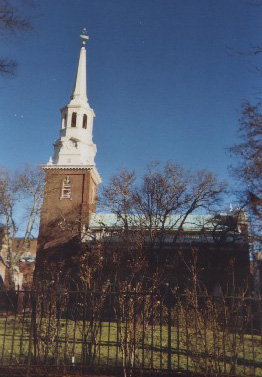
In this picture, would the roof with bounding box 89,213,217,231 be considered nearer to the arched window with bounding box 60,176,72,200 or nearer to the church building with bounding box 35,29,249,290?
the church building with bounding box 35,29,249,290

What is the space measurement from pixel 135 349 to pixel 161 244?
18802 mm

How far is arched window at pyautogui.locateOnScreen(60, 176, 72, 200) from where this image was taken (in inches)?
1388

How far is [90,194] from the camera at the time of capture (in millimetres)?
35469

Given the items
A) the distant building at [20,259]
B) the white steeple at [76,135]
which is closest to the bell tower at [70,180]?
the white steeple at [76,135]

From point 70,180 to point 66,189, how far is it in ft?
3.15

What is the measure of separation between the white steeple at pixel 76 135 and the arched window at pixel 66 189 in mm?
1560

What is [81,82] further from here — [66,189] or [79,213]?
[79,213]

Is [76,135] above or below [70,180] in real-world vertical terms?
above

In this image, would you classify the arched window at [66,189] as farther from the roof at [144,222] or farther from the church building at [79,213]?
the roof at [144,222]

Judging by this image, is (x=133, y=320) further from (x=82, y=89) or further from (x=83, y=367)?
(x=82, y=89)

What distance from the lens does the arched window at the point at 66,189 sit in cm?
3525

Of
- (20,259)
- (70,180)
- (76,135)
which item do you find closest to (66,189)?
(70,180)

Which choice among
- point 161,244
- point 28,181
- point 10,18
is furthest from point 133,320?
point 28,181

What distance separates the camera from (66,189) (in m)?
35.5
